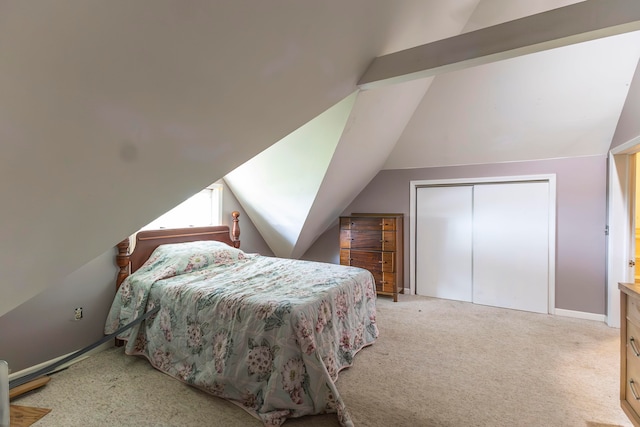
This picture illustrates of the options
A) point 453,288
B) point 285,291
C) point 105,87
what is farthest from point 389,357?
point 105,87

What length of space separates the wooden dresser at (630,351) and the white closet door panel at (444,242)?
216 cm

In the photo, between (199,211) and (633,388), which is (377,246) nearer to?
(199,211)

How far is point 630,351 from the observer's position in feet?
5.69

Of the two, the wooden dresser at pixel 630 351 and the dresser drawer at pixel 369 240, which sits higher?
the dresser drawer at pixel 369 240

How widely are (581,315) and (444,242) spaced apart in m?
1.66

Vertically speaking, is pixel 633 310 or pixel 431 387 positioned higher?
pixel 633 310

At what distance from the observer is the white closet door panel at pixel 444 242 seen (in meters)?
3.99

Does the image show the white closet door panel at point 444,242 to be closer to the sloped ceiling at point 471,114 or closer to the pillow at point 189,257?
the sloped ceiling at point 471,114

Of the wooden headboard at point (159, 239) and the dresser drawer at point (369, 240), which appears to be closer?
the wooden headboard at point (159, 239)

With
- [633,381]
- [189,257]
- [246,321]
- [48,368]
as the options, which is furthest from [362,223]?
[48,368]

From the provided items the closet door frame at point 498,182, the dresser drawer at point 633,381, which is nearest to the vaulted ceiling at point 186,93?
the closet door frame at point 498,182

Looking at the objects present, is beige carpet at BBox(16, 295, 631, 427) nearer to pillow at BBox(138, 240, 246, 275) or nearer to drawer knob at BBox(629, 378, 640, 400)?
drawer knob at BBox(629, 378, 640, 400)

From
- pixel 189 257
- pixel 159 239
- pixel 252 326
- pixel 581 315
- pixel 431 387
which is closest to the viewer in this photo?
pixel 252 326

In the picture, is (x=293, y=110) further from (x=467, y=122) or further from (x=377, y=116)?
(x=467, y=122)
